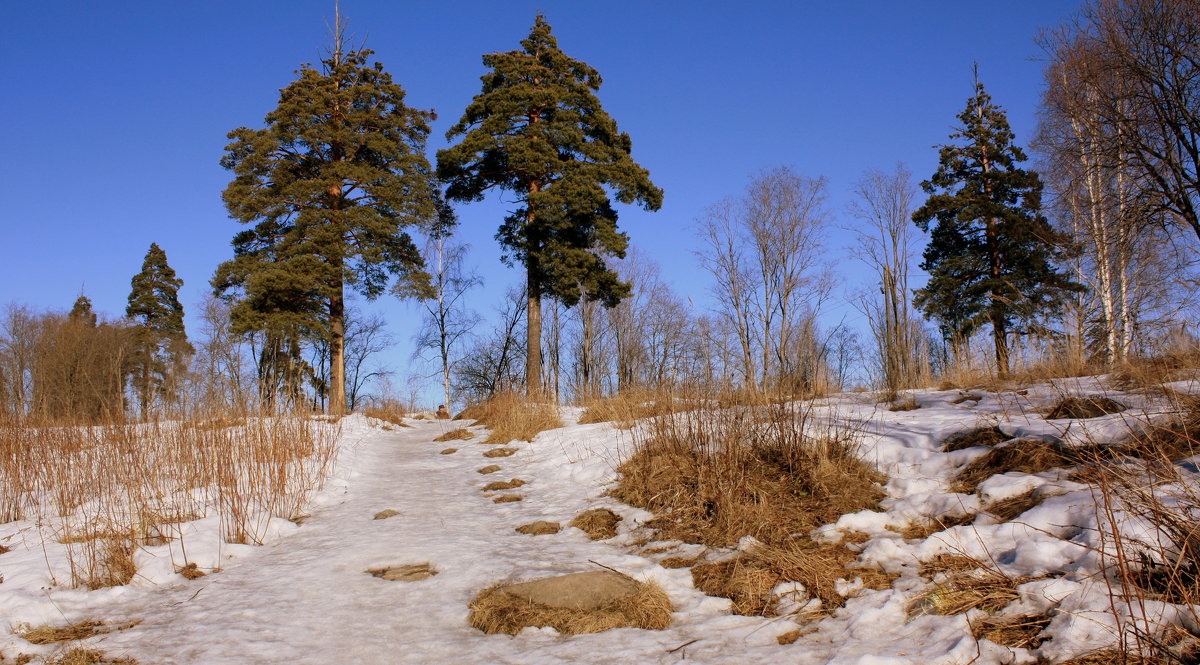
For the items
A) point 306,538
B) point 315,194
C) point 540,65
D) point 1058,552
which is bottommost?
point 306,538

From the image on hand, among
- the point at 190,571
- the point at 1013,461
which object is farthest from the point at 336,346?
the point at 1013,461

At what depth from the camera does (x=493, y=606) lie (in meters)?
3.09

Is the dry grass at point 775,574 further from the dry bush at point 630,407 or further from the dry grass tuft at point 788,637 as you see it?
the dry bush at point 630,407

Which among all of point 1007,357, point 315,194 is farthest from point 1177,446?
point 315,194

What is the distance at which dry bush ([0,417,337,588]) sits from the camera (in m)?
4.87

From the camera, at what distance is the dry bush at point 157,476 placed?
487 cm

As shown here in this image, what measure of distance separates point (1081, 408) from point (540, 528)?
4214mm

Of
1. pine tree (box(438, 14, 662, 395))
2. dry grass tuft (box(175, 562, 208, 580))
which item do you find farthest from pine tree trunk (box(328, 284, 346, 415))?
dry grass tuft (box(175, 562, 208, 580))

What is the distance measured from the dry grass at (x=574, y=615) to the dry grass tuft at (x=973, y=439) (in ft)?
8.90

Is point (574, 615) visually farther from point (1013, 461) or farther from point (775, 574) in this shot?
point (1013, 461)

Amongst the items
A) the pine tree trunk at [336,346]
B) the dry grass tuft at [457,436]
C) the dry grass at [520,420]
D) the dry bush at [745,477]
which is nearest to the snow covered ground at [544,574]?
the dry bush at [745,477]

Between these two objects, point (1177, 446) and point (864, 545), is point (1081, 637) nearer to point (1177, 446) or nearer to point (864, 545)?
point (864, 545)

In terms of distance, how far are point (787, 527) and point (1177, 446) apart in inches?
85.3

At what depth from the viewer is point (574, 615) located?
296 cm
